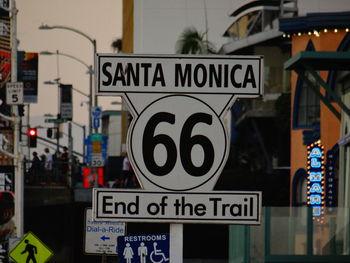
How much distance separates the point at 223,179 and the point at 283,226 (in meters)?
30.1

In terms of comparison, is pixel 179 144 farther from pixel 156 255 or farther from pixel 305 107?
pixel 305 107

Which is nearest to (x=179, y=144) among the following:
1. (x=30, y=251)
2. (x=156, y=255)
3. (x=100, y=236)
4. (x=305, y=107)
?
(x=156, y=255)

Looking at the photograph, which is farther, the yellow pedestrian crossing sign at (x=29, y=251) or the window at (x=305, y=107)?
the window at (x=305, y=107)

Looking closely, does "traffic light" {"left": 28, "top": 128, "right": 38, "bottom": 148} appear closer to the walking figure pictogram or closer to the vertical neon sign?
the vertical neon sign

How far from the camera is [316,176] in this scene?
3709 cm

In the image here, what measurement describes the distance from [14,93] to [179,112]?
27.3m

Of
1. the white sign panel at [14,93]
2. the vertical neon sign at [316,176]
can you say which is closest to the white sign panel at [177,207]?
the white sign panel at [14,93]

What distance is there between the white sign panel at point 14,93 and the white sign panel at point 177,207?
26.9 metres

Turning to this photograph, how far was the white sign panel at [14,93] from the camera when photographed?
33.6 meters

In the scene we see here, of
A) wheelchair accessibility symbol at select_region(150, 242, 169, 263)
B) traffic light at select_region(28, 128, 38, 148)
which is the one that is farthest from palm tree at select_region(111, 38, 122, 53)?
wheelchair accessibility symbol at select_region(150, 242, 169, 263)

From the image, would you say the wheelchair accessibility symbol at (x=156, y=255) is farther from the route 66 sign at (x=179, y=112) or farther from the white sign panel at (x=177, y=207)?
the route 66 sign at (x=179, y=112)

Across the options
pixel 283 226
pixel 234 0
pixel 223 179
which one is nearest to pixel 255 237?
pixel 283 226

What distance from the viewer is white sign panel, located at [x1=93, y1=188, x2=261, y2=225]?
6902 mm

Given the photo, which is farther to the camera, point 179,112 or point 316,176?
point 316,176
